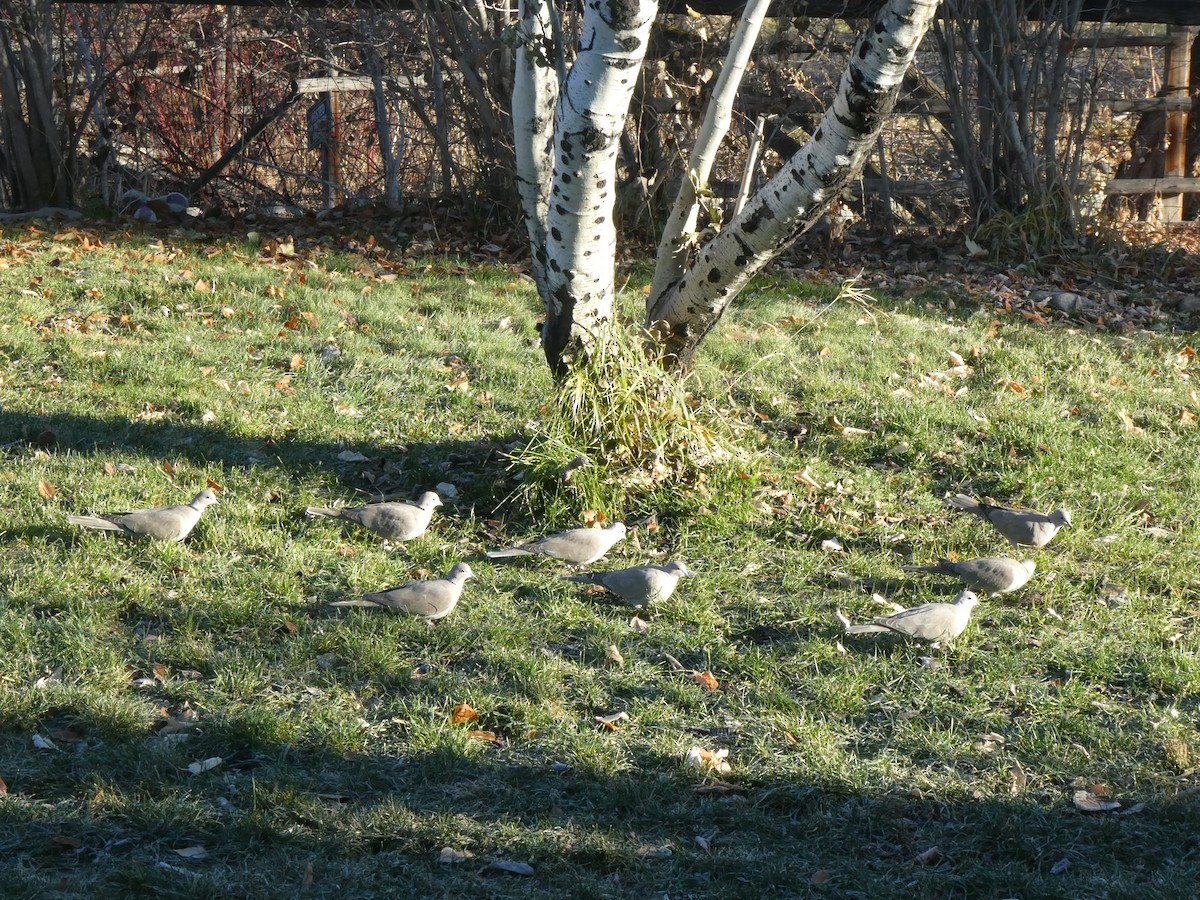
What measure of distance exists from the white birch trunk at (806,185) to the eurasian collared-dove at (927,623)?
1.85m

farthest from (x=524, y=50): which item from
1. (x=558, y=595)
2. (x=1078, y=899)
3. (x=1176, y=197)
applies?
(x=1176, y=197)

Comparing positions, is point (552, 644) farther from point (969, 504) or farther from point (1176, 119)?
point (1176, 119)

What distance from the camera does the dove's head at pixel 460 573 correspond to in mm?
4695

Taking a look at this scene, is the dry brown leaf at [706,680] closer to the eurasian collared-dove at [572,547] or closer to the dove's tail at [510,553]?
the eurasian collared-dove at [572,547]

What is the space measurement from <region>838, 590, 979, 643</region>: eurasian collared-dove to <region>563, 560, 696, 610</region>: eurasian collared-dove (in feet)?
2.32

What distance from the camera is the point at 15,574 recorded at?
15.3ft

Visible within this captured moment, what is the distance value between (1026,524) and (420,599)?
2.80 m

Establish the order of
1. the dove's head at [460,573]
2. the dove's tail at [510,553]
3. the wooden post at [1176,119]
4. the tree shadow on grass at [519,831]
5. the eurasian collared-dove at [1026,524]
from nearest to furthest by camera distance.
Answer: the tree shadow on grass at [519,831] → the dove's head at [460,573] → the dove's tail at [510,553] → the eurasian collared-dove at [1026,524] → the wooden post at [1176,119]

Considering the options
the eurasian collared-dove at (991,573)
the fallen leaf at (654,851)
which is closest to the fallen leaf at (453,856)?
the fallen leaf at (654,851)

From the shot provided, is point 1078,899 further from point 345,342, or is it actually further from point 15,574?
point 345,342

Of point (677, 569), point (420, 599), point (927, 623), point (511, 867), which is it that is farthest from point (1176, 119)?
point (511, 867)

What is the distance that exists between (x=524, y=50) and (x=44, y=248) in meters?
5.94

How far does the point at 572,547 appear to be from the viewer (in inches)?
199

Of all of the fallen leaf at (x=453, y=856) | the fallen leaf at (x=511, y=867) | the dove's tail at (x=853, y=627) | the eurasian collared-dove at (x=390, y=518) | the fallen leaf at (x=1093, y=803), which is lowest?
the fallen leaf at (x=1093, y=803)
